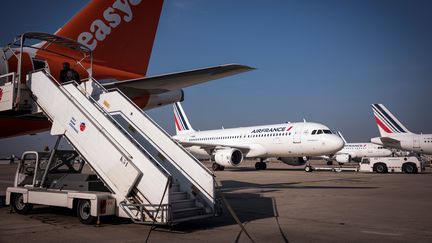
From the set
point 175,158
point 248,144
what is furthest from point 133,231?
point 248,144

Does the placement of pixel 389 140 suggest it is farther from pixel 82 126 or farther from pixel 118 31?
pixel 82 126

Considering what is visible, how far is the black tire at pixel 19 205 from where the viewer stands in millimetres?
8164

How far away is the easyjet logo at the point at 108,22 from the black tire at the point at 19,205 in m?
5.60

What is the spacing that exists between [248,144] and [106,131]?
24096 millimetres

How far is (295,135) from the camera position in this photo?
26859mm

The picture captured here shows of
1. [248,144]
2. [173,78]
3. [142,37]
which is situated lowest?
[248,144]

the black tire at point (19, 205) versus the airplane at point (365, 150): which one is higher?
the black tire at point (19, 205)

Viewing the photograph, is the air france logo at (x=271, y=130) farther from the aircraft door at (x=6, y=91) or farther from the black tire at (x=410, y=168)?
the aircraft door at (x=6, y=91)

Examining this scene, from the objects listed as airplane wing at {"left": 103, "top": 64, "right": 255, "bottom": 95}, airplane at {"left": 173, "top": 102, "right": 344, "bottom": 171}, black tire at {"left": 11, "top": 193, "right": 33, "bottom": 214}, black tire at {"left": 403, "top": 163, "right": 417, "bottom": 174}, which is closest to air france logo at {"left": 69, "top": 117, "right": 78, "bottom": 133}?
airplane wing at {"left": 103, "top": 64, "right": 255, "bottom": 95}

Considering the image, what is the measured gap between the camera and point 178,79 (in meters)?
9.09

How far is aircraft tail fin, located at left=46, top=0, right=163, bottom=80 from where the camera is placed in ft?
40.5

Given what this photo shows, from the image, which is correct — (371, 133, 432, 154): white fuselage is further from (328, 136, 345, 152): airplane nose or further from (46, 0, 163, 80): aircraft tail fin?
A: (46, 0, 163, 80): aircraft tail fin

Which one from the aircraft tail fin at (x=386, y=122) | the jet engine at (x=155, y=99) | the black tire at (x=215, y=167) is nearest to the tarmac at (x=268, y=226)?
the jet engine at (x=155, y=99)

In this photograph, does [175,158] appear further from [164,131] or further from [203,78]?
[203,78]
